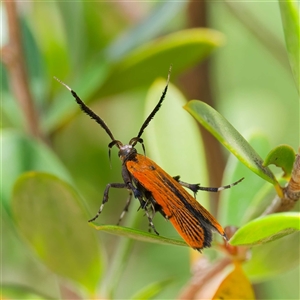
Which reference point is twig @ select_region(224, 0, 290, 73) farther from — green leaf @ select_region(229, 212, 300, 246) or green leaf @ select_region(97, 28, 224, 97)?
green leaf @ select_region(229, 212, 300, 246)

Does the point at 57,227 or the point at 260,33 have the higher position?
the point at 260,33

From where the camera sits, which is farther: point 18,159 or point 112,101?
point 112,101

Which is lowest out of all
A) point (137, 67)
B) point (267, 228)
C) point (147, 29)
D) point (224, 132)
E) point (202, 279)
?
point (202, 279)

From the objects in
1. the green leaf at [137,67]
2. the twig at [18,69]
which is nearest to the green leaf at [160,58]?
the green leaf at [137,67]

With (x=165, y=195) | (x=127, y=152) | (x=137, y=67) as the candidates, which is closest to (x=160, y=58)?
(x=137, y=67)

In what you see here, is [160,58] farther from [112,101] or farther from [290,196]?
[290,196]

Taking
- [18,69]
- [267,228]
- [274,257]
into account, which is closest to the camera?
[267,228]

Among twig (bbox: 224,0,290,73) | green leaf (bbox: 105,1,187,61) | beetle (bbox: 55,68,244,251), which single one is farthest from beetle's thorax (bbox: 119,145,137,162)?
twig (bbox: 224,0,290,73)
